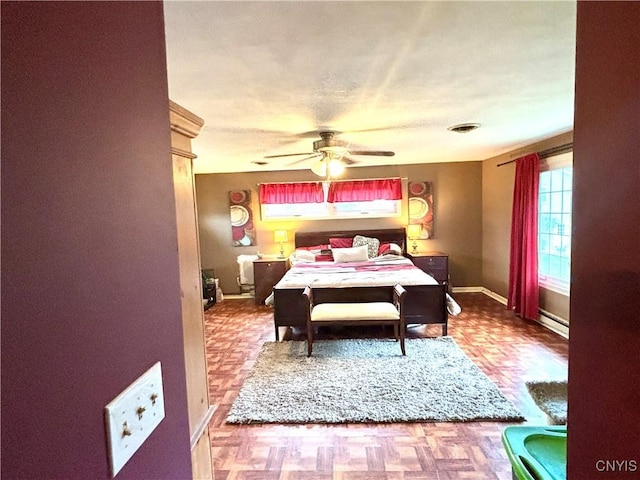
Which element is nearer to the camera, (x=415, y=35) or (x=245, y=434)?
(x=415, y=35)

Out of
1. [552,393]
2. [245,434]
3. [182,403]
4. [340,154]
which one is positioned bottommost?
[245,434]

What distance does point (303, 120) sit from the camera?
113 inches

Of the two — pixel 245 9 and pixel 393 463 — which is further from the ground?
pixel 245 9

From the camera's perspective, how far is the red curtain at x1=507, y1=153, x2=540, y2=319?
13.7ft

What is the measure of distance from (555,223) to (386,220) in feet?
8.08

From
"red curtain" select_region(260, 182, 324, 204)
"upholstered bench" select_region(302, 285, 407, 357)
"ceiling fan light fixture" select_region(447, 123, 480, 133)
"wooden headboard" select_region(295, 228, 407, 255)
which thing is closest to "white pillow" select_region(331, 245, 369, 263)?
"wooden headboard" select_region(295, 228, 407, 255)

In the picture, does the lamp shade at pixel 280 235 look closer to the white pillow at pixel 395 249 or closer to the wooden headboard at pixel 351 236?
the wooden headboard at pixel 351 236

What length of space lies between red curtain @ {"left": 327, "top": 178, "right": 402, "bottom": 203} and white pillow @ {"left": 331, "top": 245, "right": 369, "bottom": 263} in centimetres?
101

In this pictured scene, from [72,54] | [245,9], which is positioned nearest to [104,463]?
[72,54]

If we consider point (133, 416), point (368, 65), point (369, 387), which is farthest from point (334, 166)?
point (133, 416)

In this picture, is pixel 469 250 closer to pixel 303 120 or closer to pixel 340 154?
pixel 340 154

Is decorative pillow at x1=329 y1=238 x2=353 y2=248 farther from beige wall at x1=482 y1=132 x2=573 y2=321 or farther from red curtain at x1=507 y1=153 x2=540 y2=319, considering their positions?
red curtain at x1=507 y1=153 x2=540 y2=319

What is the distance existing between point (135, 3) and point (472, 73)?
1.83m

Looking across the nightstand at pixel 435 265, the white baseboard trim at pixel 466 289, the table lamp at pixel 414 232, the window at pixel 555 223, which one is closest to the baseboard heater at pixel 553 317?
the window at pixel 555 223
